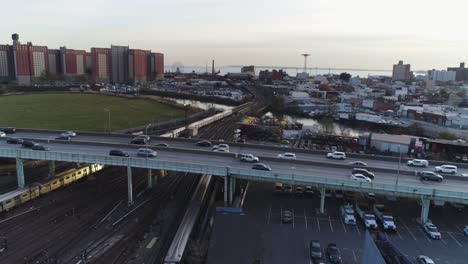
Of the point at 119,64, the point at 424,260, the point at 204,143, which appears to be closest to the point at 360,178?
the point at 424,260

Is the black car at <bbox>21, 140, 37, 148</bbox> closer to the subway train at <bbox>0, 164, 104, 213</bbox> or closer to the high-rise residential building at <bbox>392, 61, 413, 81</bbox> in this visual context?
the subway train at <bbox>0, 164, 104, 213</bbox>

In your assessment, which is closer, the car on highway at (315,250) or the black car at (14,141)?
the car on highway at (315,250)

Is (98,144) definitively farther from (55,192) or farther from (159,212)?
(159,212)

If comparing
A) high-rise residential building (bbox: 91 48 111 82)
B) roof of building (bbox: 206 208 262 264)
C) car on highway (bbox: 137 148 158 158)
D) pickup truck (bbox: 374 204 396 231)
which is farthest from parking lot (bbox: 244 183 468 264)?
high-rise residential building (bbox: 91 48 111 82)

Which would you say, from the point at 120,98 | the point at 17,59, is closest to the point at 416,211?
the point at 120,98

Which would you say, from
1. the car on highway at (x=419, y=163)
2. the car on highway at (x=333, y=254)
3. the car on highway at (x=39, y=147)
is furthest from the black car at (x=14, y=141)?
the car on highway at (x=419, y=163)

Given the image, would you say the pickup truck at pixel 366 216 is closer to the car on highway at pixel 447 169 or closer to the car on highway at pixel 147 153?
the car on highway at pixel 447 169
